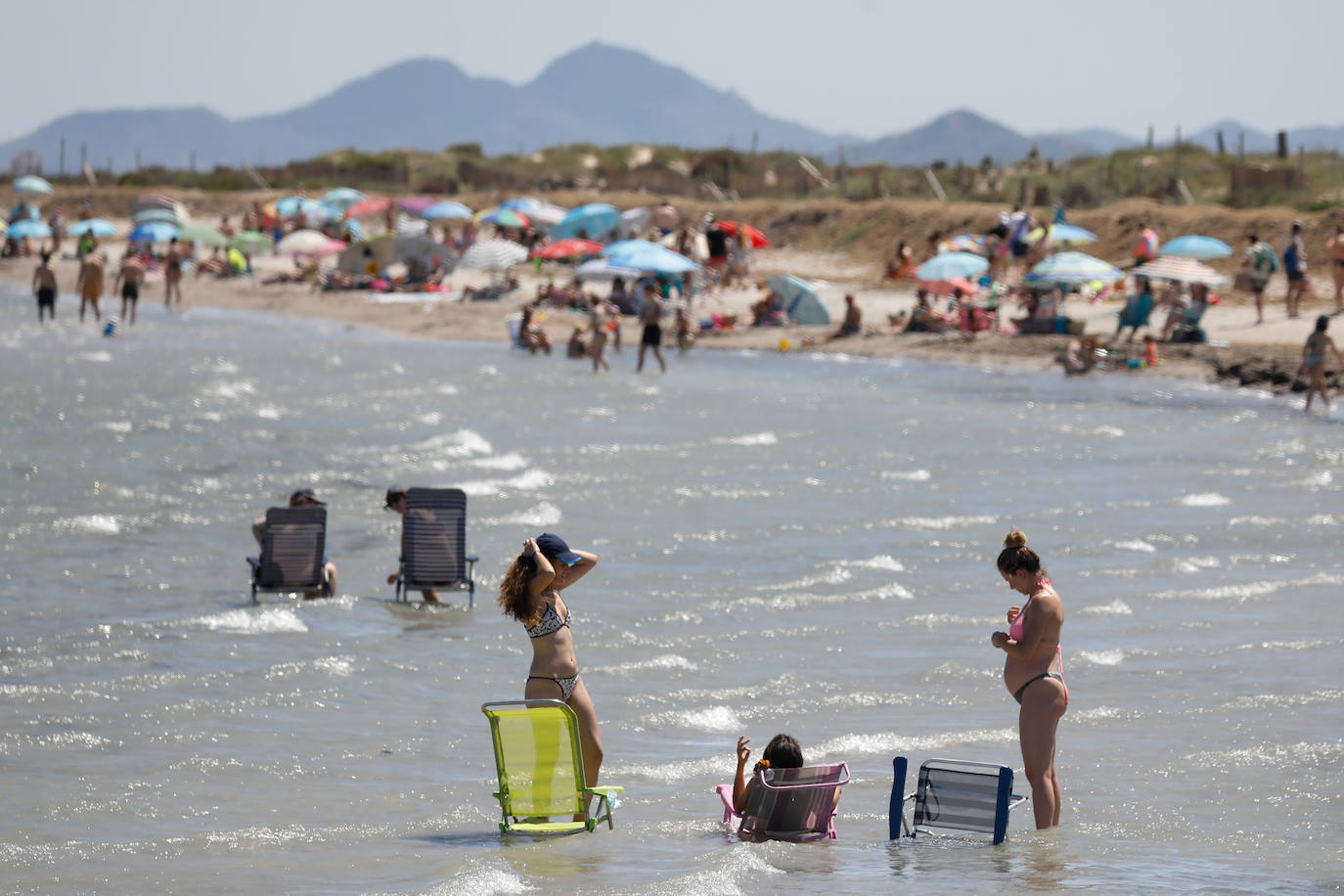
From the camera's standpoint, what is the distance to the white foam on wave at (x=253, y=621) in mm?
11883

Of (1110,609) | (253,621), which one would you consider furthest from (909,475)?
(253,621)

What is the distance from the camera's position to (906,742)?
9.30m

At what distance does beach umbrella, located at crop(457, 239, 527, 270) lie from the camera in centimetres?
3828

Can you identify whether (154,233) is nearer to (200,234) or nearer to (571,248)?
(200,234)

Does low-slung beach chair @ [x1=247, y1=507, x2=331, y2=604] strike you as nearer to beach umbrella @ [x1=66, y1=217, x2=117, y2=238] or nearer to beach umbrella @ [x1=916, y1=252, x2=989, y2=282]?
beach umbrella @ [x1=916, y1=252, x2=989, y2=282]

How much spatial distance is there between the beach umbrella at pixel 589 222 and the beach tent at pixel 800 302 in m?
8.50

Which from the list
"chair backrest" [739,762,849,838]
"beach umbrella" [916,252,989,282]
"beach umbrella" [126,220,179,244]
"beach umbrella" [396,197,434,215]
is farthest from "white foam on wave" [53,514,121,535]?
"beach umbrella" [396,197,434,215]

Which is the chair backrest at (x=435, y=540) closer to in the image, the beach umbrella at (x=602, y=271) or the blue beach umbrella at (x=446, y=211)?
the beach umbrella at (x=602, y=271)

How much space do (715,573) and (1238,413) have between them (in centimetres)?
1232

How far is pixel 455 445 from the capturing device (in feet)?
69.5

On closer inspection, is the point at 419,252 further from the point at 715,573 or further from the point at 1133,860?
the point at 1133,860

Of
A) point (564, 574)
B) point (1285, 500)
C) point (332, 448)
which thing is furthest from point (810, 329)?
point (564, 574)

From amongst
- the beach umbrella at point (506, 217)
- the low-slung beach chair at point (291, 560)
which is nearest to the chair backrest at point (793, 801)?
the low-slung beach chair at point (291, 560)

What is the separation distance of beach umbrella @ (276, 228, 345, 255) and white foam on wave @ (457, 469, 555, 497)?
25.8m
